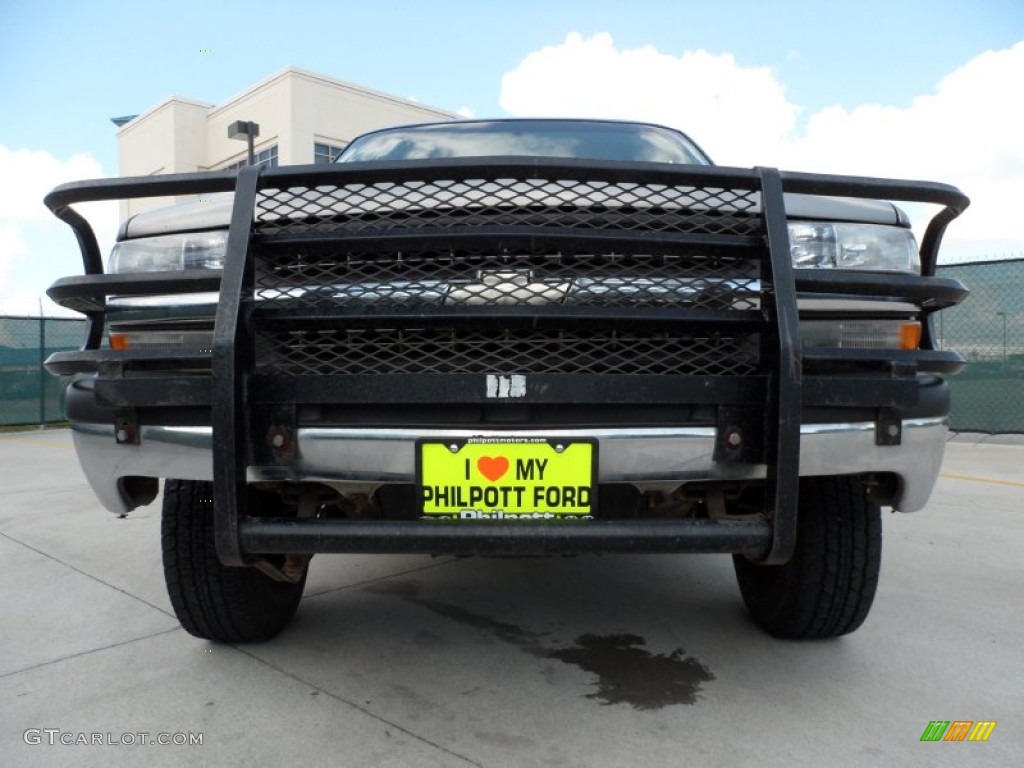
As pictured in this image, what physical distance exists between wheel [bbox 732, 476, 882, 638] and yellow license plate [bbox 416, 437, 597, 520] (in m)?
0.88

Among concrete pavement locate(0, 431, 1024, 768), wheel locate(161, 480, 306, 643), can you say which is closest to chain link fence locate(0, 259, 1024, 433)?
concrete pavement locate(0, 431, 1024, 768)

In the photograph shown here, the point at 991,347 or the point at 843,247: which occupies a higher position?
the point at 843,247

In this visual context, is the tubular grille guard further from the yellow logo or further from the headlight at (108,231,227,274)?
the yellow logo

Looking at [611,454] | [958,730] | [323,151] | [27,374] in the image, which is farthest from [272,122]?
[958,730]

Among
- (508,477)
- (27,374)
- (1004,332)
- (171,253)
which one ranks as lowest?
(27,374)

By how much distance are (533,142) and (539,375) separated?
1.99 meters

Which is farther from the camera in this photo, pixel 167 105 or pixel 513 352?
pixel 167 105

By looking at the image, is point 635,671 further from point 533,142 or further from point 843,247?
point 533,142

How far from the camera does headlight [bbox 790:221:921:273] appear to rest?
1.96 m

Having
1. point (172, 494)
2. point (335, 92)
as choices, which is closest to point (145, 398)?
point (172, 494)

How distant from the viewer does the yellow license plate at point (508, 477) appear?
5.69ft

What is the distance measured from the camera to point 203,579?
7.45 ft

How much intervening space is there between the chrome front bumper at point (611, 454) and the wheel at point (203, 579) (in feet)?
1.25

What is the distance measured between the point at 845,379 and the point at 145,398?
171 cm
